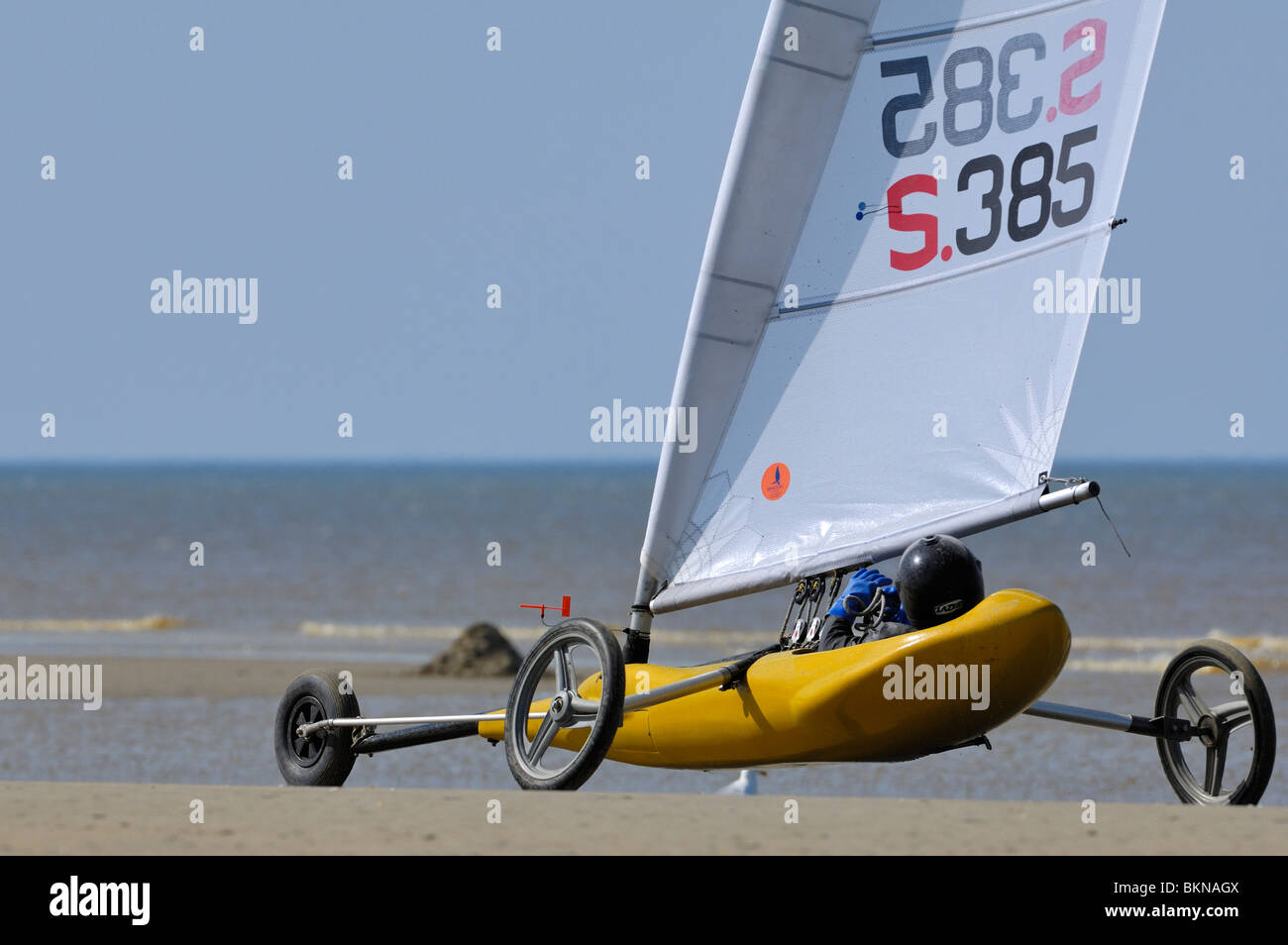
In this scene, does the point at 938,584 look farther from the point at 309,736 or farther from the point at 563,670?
the point at 309,736

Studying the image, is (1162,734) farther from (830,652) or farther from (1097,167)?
(1097,167)

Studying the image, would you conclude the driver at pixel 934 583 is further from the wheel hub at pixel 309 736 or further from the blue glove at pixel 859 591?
the wheel hub at pixel 309 736

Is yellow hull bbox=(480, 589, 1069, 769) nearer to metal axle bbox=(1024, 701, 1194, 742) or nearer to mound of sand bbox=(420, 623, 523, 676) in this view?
metal axle bbox=(1024, 701, 1194, 742)

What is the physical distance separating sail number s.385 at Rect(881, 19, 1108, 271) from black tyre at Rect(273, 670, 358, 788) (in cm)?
327

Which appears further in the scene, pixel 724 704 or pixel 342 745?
pixel 342 745

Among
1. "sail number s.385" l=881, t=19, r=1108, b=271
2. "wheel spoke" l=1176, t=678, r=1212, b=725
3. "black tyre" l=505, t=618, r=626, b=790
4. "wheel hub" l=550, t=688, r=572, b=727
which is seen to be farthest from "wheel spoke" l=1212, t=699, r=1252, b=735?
"wheel hub" l=550, t=688, r=572, b=727

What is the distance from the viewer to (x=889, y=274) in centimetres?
788

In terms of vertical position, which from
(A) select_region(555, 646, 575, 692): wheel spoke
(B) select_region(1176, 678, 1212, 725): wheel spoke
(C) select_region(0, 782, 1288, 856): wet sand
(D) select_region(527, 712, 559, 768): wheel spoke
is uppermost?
(A) select_region(555, 646, 575, 692): wheel spoke

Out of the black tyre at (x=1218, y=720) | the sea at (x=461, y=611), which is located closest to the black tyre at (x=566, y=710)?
the sea at (x=461, y=611)

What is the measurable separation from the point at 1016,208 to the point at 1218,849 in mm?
3409

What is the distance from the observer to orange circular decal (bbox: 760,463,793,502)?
313 inches

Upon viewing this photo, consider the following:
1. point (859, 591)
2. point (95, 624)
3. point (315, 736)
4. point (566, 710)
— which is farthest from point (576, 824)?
point (95, 624)

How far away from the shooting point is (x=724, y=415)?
8.02 metres
